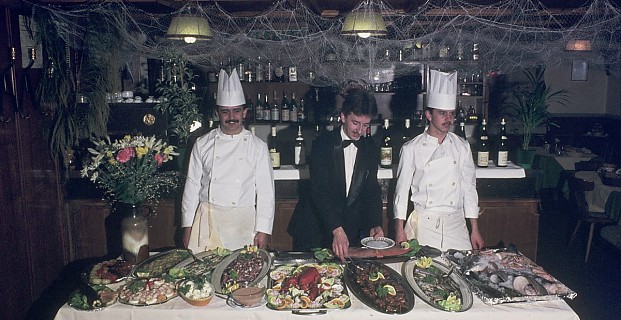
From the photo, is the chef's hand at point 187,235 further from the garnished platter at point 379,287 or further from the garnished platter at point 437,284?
the garnished platter at point 437,284

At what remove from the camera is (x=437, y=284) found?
95.7 inches

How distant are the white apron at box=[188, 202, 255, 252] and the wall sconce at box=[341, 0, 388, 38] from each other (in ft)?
4.63

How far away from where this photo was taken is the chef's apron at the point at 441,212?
3.17 meters

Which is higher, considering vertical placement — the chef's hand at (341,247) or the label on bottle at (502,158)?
the label on bottle at (502,158)

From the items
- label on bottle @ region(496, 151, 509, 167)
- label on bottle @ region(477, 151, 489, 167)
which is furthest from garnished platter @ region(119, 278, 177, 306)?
Result: label on bottle @ region(496, 151, 509, 167)

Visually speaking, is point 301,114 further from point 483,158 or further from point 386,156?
point 483,158

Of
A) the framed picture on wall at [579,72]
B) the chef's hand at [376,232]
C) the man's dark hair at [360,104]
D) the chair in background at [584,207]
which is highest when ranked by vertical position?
the framed picture on wall at [579,72]

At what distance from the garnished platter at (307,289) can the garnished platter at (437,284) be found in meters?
0.33

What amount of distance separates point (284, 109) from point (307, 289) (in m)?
4.48

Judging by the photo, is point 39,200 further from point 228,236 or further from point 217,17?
point 217,17

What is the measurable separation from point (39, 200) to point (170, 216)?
97 cm

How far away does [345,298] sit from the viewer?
7.48ft

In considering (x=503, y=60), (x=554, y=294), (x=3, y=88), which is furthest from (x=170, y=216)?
(x=503, y=60)

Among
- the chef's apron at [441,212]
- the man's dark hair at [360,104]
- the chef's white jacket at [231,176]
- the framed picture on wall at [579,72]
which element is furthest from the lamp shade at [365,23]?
the framed picture on wall at [579,72]
